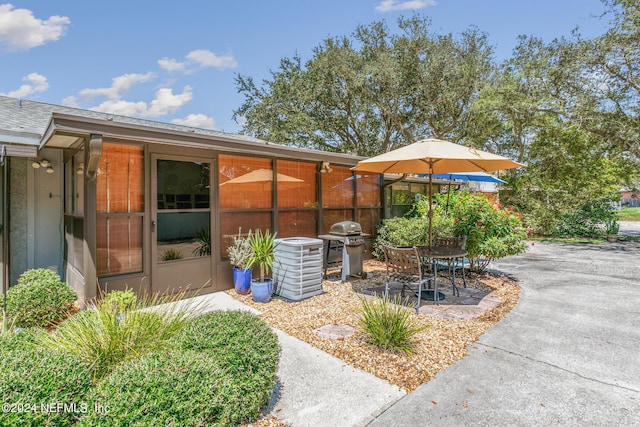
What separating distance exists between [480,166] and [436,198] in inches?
104

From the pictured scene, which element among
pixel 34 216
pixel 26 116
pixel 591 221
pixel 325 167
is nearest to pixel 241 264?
pixel 325 167

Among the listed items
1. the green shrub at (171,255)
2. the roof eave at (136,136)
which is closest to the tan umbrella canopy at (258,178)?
the roof eave at (136,136)

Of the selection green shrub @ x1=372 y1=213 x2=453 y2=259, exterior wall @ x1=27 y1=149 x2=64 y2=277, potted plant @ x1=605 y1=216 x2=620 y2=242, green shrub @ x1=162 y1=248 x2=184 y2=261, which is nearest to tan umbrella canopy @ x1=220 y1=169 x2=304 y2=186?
green shrub @ x1=162 y1=248 x2=184 y2=261

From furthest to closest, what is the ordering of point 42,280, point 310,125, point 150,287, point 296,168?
point 310,125 → point 296,168 → point 150,287 → point 42,280

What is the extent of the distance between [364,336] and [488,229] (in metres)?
3.87

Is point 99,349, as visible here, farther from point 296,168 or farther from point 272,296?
point 296,168

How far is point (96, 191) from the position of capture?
14.1 ft

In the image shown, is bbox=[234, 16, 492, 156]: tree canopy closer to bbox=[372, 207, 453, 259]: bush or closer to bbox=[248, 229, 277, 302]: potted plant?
bbox=[372, 207, 453, 259]: bush

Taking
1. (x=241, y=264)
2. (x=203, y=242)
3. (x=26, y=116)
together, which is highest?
(x=26, y=116)

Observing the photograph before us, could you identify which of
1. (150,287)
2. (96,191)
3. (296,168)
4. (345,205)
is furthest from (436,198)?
(96,191)

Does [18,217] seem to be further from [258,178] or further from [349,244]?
[349,244]

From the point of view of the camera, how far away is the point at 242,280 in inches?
207

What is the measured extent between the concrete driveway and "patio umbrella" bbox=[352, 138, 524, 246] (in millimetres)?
1936

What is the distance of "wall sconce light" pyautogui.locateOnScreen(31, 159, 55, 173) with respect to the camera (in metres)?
5.26
